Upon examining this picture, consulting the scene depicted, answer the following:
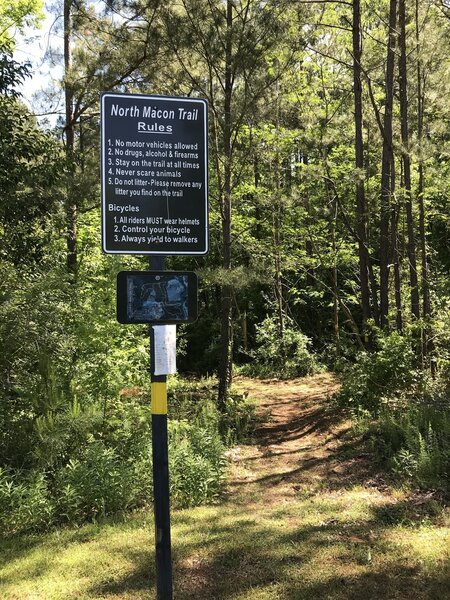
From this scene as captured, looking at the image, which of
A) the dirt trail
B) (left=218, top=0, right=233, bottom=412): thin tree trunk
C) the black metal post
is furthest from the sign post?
(left=218, top=0, right=233, bottom=412): thin tree trunk

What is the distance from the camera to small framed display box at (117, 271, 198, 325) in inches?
101

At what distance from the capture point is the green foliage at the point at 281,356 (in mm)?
16547

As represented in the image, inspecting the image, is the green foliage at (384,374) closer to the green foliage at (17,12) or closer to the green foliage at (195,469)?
the green foliage at (195,469)

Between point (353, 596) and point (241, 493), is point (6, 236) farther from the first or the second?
point (353, 596)

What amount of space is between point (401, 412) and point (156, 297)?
6.33 m

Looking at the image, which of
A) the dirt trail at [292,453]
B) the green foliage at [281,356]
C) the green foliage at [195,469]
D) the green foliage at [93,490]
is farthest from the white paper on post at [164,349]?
the green foliage at [281,356]

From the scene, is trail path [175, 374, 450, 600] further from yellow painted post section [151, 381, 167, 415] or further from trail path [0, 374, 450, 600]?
yellow painted post section [151, 381, 167, 415]

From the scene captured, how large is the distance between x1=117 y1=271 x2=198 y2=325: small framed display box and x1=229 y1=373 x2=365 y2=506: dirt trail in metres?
3.97

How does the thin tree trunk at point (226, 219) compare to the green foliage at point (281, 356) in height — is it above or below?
above

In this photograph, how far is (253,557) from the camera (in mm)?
3967

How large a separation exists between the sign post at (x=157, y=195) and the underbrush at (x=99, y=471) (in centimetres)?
290

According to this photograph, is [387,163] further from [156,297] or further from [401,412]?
[156,297]

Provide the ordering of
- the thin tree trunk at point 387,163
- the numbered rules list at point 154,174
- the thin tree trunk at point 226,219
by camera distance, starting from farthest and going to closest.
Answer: the thin tree trunk at point 226,219
the thin tree trunk at point 387,163
the numbered rules list at point 154,174

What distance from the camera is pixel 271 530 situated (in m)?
4.59
